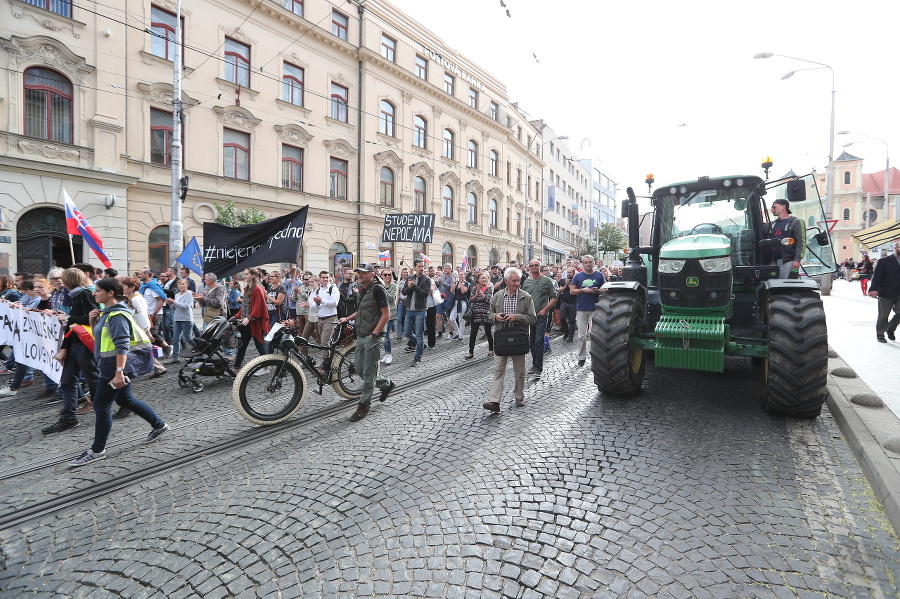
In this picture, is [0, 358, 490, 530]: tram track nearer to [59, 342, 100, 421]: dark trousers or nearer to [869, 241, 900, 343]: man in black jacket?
[59, 342, 100, 421]: dark trousers

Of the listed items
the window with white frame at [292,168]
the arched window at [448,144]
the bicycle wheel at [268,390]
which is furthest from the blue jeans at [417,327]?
the arched window at [448,144]

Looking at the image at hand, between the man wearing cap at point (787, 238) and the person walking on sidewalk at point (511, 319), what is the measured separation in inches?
126

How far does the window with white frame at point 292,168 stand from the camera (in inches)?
881

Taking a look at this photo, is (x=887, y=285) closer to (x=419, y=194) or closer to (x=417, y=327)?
(x=417, y=327)

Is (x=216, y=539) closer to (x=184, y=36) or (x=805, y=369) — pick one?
(x=805, y=369)

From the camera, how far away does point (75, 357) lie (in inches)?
211

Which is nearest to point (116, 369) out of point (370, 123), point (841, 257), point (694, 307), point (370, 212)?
point (694, 307)

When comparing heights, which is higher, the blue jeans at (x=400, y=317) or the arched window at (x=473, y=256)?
the arched window at (x=473, y=256)

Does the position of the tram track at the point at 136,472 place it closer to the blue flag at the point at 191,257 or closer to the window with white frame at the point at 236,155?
the blue flag at the point at 191,257

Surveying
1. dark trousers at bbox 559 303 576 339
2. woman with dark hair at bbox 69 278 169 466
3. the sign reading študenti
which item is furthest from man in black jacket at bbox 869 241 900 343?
woman with dark hair at bbox 69 278 169 466

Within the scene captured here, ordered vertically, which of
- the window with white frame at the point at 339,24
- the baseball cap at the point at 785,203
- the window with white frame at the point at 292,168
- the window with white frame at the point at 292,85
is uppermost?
the window with white frame at the point at 339,24

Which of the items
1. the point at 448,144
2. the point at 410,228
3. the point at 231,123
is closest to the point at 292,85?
the point at 231,123

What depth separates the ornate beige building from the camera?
15.1 meters

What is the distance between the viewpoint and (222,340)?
727cm
